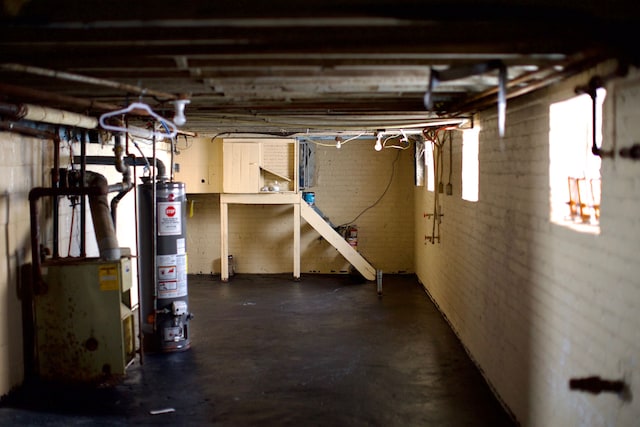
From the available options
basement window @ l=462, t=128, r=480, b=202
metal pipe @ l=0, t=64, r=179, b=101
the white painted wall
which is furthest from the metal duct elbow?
basement window @ l=462, t=128, r=480, b=202

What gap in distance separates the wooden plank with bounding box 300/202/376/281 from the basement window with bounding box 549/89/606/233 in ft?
20.0

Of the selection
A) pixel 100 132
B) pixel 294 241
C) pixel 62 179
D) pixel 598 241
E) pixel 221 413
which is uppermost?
pixel 100 132

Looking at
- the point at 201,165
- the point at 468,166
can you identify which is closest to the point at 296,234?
the point at 201,165

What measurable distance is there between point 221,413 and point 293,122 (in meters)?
3.14

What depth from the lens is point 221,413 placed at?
175 inches

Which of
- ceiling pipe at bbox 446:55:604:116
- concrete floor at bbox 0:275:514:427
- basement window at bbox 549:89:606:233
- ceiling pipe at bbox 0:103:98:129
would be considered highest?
ceiling pipe at bbox 446:55:604:116

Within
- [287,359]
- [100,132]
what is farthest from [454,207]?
[100,132]

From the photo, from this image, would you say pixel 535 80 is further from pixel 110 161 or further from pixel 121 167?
pixel 110 161

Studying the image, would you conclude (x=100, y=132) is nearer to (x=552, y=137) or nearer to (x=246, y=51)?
(x=246, y=51)

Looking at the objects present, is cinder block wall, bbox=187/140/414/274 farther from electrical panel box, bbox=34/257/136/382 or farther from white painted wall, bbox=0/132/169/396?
electrical panel box, bbox=34/257/136/382

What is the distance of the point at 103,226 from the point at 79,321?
80cm

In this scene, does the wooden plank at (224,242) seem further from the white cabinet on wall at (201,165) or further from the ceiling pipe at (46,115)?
the ceiling pipe at (46,115)

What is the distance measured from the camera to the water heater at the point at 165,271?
5980 mm

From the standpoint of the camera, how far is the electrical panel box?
4875 mm
